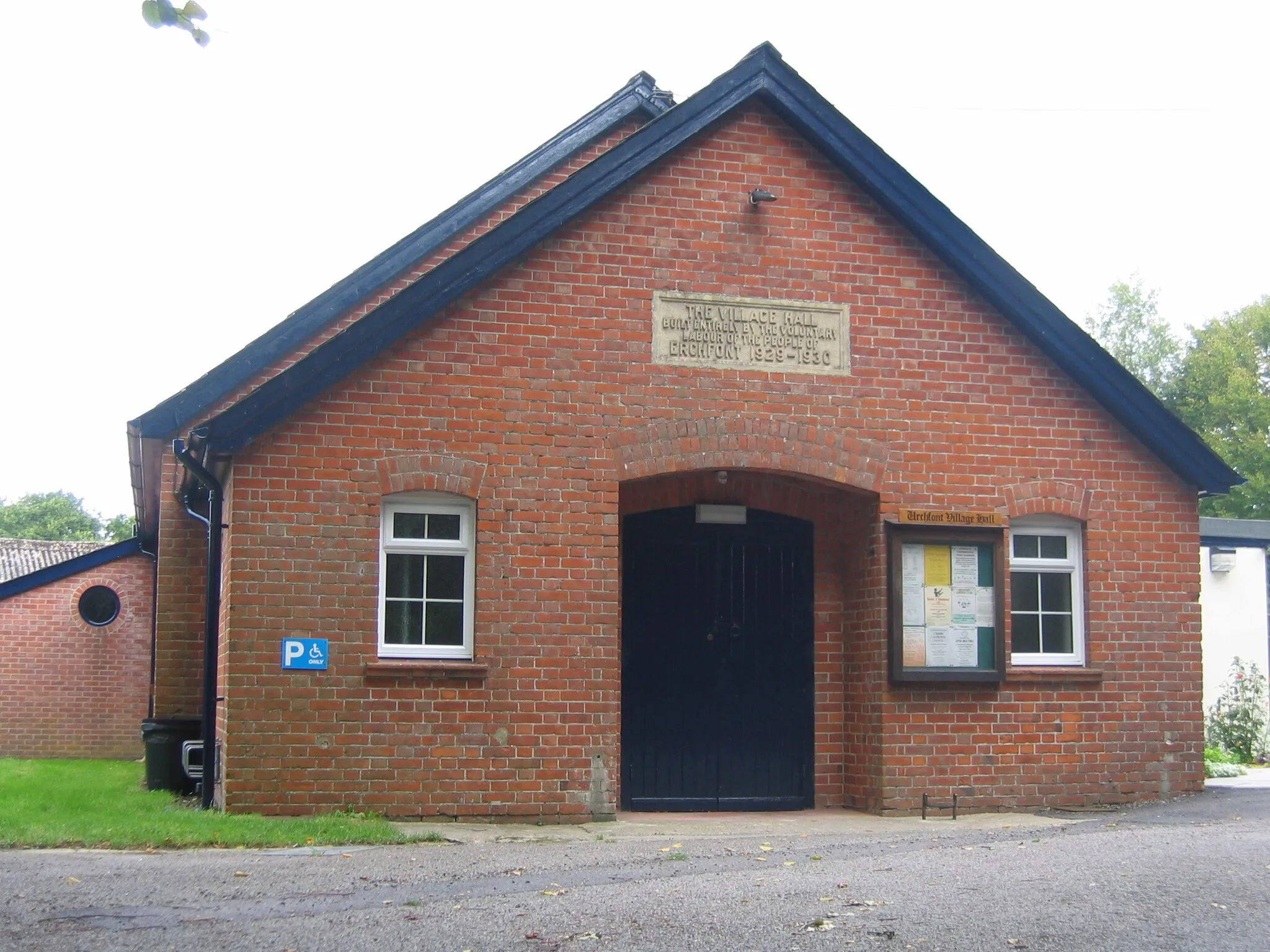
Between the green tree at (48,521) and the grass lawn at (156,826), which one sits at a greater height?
the green tree at (48,521)

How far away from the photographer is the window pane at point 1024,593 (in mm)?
13062

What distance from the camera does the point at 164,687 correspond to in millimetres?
15648

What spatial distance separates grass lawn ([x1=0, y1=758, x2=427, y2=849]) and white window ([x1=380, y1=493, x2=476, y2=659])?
1472 mm

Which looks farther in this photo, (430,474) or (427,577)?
(427,577)

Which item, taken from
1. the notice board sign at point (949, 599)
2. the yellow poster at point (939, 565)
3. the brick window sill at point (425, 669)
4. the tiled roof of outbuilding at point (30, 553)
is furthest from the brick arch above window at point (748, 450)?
the tiled roof of outbuilding at point (30, 553)

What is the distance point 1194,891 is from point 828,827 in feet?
13.1

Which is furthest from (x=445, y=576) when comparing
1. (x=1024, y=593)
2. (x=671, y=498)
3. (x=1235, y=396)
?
(x=1235, y=396)

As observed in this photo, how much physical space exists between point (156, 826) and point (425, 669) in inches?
90.6

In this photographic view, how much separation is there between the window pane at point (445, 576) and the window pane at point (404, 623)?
173 mm

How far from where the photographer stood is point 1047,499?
13.0 meters

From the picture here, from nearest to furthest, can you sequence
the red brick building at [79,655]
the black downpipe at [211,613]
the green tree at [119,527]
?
the black downpipe at [211,613] → the red brick building at [79,655] → the green tree at [119,527]

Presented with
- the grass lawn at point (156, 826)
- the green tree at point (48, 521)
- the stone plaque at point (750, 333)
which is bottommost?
the grass lawn at point (156, 826)

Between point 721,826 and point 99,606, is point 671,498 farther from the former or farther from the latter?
point 99,606

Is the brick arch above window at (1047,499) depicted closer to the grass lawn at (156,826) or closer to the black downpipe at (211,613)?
the grass lawn at (156,826)
